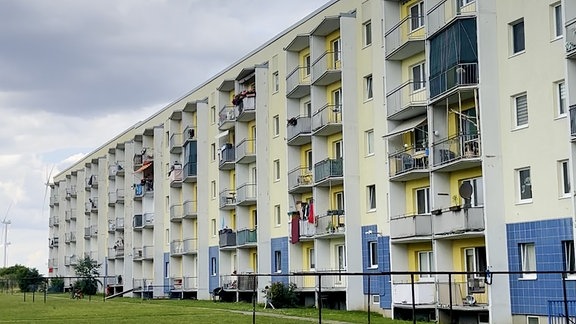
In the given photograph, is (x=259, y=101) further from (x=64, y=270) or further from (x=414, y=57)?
(x=64, y=270)

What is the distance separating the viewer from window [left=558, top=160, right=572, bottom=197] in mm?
31750

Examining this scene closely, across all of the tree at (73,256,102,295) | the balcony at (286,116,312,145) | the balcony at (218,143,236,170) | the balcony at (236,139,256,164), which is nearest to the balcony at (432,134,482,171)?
the balcony at (286,116,312,145)

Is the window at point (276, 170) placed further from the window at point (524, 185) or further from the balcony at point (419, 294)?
the window at point (524, 185)

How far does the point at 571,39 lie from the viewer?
101ft

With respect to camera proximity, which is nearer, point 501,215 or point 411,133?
point 501,215

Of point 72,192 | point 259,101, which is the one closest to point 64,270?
point 72,192

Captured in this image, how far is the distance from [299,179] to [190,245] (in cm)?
2150

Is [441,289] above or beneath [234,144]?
beneath

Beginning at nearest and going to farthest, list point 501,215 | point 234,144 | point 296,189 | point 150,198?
point 501,215, point 296,189, point 234,144, point 150,198

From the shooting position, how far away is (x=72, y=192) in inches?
4505

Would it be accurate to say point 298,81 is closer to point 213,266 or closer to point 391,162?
point 391,162

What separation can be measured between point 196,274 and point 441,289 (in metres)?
37.7

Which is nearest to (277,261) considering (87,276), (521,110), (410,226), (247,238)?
(247,238)

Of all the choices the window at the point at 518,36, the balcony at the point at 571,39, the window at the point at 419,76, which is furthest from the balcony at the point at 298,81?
the balcony at the point at 571,39
